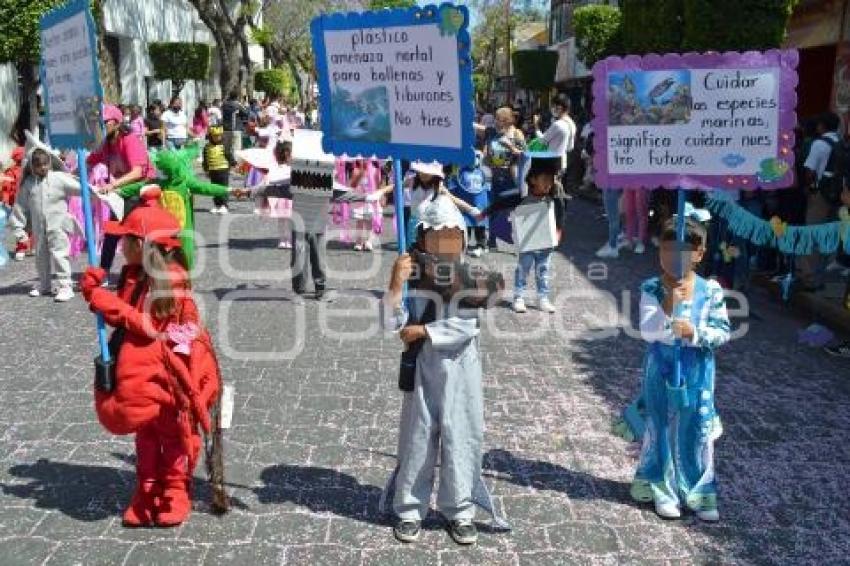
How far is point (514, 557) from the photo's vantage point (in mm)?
4062

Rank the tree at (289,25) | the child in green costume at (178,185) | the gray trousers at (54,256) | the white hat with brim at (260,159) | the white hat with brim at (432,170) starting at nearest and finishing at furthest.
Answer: the white hat with brim at (432,170) → the child in green costume at (178,185) → the gray trousers at (54,256) → the white hat with brim at (260,159) → the tree at (289,25)

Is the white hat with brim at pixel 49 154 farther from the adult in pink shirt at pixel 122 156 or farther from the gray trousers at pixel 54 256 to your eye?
the gray trousers at pixel 54 256

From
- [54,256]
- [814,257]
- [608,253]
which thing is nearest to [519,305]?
[608,253]

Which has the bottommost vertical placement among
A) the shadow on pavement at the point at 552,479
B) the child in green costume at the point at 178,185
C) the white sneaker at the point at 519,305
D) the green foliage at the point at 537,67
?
the shadow on pavement at the point at 552,479

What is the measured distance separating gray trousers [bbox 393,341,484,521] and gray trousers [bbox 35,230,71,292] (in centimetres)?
601

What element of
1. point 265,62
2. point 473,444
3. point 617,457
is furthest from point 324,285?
point 265,62

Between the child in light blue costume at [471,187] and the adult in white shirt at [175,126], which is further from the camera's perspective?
the adult in white shirt at [175,126]

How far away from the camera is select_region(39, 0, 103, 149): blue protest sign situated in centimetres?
468

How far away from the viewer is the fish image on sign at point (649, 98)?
177 inches

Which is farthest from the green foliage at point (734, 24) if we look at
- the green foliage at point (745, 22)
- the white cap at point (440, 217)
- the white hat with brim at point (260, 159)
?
the white cap at point (440, 217)

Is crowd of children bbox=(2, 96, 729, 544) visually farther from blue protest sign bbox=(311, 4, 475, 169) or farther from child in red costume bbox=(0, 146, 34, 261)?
child in red costume bbox=(0, 146, 34, 261)

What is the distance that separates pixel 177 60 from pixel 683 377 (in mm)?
30797

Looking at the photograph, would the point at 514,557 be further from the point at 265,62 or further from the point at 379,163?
the point at 265,62

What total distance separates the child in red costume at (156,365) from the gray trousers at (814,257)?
23.4ft
